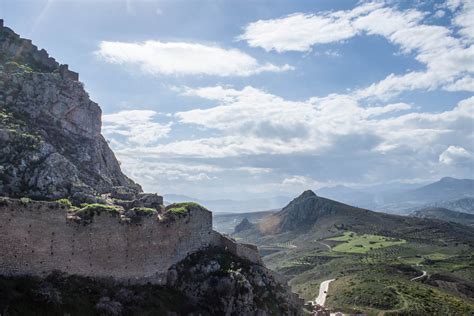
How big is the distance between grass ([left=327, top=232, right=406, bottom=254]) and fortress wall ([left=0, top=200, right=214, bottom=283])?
113004 mm

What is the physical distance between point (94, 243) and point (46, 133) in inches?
1127

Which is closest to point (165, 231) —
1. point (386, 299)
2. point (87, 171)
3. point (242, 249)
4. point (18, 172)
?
point (242, 249)

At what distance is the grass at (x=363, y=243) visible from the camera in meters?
154

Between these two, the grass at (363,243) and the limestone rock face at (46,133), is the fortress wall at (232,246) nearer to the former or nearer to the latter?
the limestone rock face at (46,133)

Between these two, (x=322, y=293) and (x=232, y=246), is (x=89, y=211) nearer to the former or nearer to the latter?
(x=232, y=246)

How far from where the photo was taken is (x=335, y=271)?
120 metres

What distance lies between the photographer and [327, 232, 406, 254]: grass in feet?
505

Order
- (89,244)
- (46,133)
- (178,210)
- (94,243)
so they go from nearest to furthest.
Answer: (89,244) → (94,243) → (178,210) → (46,133)

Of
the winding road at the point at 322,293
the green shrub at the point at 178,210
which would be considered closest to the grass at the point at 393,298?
the winding road at the point at 322,293

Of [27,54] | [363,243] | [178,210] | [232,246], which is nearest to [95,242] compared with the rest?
[178,210]

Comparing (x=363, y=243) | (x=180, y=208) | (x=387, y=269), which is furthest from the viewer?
(x=363, y=243)

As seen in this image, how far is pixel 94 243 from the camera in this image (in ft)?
130

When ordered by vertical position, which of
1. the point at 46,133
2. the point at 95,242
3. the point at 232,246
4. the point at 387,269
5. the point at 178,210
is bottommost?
the point at 387,269

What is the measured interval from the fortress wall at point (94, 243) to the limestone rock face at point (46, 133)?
33.8ft
